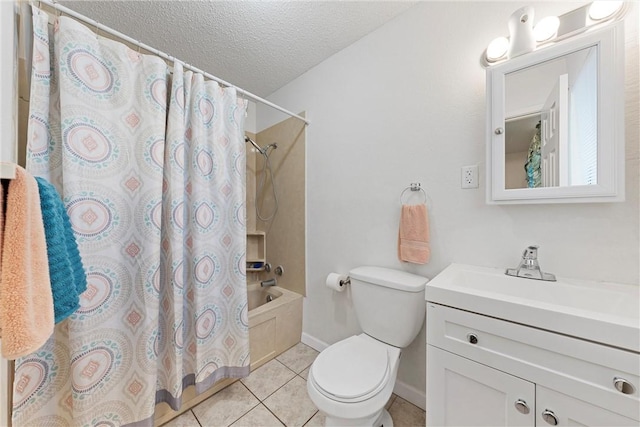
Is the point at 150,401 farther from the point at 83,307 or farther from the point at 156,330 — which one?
the point at 83,307

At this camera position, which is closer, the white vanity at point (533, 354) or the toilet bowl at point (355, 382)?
the white vanity at point (533, 354)

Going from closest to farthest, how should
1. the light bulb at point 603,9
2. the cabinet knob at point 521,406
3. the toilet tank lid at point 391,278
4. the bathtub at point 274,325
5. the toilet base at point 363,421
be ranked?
the cabinet knob at point 521,406 → the light bulb at point 603,9 → the toilet base at point 363,421 → the toilet tank lid at point 391,278 → the bathtub at point 274,325

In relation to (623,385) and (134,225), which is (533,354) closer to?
(623,385)

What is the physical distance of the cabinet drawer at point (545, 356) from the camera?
0.58 m

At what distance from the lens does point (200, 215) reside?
4.01ft

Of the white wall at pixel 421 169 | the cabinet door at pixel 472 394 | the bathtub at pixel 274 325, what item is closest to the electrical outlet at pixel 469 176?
the white wall at pixel 421 169

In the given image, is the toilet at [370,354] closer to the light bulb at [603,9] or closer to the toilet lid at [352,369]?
the toilet lid at [352,369]

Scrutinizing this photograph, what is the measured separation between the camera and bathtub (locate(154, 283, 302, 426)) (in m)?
1.39

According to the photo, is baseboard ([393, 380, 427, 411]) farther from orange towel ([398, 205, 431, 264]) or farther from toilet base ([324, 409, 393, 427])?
orange towel ([398, 205, 431, 264])

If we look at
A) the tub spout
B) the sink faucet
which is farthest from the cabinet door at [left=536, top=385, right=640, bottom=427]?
the tub spout

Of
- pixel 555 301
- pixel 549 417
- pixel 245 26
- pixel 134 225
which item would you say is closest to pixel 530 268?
pixel 555 301

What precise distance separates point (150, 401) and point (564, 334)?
161 centimetres

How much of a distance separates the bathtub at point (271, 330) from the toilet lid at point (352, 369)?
661 millimetres

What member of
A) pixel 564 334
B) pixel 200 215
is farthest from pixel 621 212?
pixel 200 215
